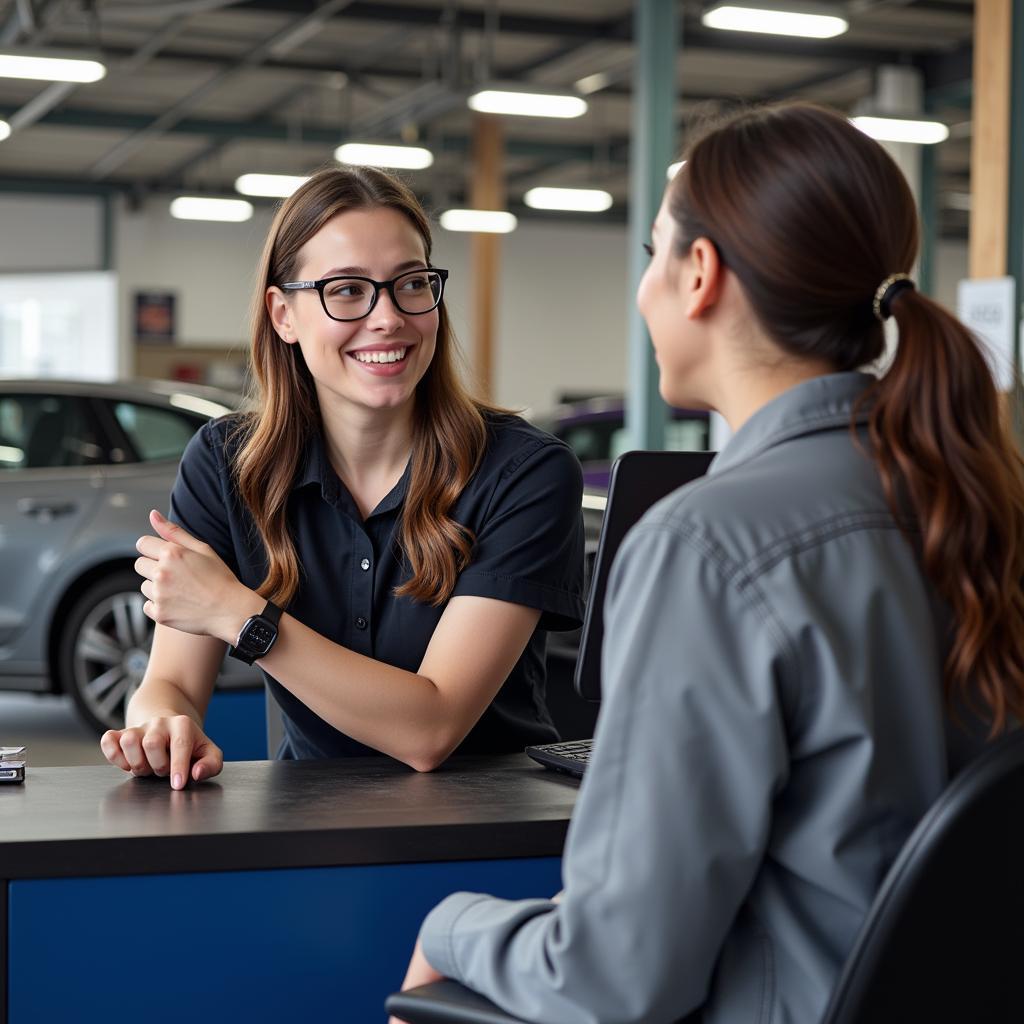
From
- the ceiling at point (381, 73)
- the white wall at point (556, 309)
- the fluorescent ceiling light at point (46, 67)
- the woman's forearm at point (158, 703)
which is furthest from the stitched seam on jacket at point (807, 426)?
the white wall at point (556, 309)

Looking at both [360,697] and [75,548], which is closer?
[360,697]

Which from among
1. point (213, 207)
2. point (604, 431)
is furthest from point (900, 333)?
point (213, 207)

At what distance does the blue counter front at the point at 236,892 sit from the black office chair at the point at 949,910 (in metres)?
0.58

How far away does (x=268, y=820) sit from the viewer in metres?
1.58

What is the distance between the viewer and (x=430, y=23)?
438 inches

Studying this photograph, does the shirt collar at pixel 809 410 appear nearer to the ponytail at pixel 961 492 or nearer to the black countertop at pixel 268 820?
the ponytail at pixel 961 492

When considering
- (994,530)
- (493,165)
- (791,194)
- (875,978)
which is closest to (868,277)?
(791,194)

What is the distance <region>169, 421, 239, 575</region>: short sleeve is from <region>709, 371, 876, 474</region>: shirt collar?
108 cm

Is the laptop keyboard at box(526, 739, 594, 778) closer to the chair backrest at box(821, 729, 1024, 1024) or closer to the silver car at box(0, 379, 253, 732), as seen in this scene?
the chair backrest at box(821, 729, 1024, 1024)

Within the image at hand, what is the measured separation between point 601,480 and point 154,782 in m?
7.70

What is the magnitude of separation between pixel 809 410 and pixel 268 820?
0.70 m

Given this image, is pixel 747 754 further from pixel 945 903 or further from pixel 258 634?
pixel 258 634

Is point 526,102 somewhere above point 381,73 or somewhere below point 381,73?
below

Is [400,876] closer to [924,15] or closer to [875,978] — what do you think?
[875,978]
